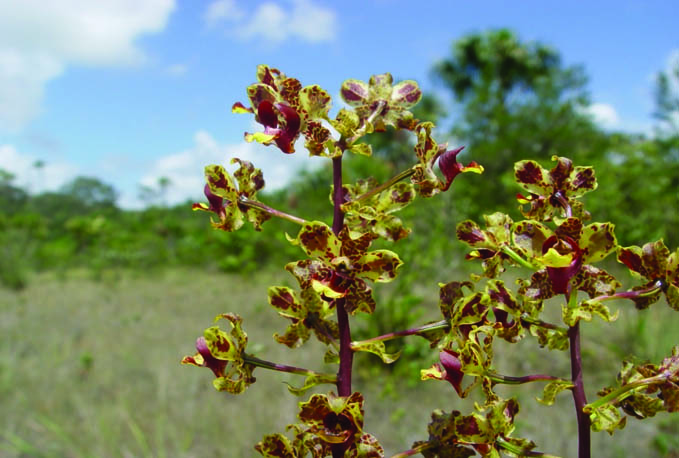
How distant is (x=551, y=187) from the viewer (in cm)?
72

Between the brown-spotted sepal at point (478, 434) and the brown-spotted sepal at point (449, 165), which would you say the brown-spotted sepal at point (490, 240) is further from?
the brown-spotted sepal at point (478, 434)

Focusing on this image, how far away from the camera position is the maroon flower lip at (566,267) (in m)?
0.59

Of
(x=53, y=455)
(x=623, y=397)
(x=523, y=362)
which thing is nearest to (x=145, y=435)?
(x=53, y=455)

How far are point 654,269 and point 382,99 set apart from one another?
43cm

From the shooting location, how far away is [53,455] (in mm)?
2701

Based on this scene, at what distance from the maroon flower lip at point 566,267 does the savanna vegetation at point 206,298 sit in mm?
2372

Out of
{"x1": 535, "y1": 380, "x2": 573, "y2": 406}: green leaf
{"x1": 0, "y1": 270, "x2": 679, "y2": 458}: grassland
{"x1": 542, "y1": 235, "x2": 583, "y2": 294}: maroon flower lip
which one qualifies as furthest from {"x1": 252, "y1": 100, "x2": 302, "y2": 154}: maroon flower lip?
{"x1": 0, "y1": 270, "x2": 679, "y2": 458}: grassland

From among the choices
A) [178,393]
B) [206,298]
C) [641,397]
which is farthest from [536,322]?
[206,298]

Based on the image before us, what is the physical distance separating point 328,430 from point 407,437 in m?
2.45

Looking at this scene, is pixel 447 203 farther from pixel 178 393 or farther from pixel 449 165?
pixel 449 165

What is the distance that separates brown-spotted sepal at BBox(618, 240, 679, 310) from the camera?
63cm

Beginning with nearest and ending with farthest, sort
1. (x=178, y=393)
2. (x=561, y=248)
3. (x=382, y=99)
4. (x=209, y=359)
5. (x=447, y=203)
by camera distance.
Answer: (x=561, y=248)
(x=209, y=359)
(x=382, y=99)
(x=178, y=393)
(x=447, y=203)

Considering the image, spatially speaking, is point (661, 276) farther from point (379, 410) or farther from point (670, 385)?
point (379, 410)

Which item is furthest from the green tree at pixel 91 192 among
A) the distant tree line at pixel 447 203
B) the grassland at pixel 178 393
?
the grassland at pixel 178 393
